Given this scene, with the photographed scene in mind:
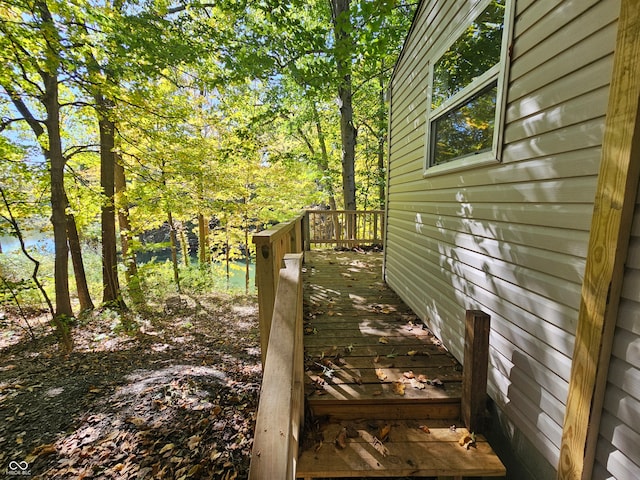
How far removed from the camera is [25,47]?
14.4 ft

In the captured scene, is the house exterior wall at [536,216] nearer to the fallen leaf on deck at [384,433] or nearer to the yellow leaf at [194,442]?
the fallen leaf on deck at [384,433]

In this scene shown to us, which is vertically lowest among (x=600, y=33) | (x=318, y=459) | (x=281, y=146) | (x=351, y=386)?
(x=318, y=459)

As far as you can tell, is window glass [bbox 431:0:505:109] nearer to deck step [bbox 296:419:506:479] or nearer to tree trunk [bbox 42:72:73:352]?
deck step [bbox 296:419:506:479]

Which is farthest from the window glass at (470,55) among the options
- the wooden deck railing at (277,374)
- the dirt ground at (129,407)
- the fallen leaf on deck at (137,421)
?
the fallen leaf on deck at (137,421)

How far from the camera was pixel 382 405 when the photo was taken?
78.2 inches

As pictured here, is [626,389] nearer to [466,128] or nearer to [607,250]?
[607,250]

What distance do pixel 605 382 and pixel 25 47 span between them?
7790 mm

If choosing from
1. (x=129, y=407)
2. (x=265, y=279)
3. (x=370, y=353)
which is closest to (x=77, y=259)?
(x=129, y=407)

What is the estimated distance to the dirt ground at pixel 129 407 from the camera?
223 centimetres

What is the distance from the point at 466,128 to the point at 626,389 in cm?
209

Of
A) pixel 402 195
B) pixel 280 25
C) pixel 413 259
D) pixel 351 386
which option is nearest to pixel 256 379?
pixel 351 386

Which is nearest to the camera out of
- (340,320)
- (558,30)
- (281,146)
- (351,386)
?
(558,30)

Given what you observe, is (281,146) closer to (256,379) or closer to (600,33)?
(256,379)

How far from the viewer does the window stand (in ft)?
6.45
